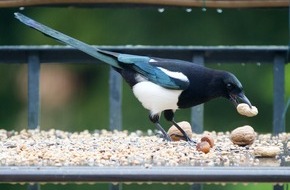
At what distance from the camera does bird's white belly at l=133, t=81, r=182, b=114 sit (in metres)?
3.51

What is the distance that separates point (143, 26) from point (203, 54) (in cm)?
155

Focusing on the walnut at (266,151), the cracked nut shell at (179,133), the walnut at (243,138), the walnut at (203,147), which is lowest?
the walnut at (266,151)

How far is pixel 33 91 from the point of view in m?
4.00

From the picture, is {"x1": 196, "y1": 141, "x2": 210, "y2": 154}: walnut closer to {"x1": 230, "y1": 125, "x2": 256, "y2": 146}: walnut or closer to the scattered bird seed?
the scattered bird seed

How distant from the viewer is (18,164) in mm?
2896

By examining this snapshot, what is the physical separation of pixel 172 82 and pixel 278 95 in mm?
678

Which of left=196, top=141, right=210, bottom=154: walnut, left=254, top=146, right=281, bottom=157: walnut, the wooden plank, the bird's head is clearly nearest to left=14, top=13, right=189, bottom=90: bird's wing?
the bird's head

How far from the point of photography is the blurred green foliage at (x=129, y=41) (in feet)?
17.8

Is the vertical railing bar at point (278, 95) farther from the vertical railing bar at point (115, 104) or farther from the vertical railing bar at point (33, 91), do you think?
the vertical railing bar at point (33, 91)

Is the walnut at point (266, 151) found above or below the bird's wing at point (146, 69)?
below

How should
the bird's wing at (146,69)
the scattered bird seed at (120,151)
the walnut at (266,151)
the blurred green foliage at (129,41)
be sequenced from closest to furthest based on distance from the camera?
the scattered bird seed at (120,151)
the walnut at (266,151)
the bird's wing at (146,69)
the blurred green foliage at (129,41)

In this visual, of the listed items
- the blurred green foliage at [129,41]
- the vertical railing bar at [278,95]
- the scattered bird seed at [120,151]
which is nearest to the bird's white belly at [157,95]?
the scattered bird seed at [120,151]

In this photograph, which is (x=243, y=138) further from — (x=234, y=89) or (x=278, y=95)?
(x=278, y=95)

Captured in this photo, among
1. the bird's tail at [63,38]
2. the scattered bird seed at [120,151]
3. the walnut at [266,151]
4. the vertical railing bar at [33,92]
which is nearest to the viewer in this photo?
the scattered bird seed at [120,151]
